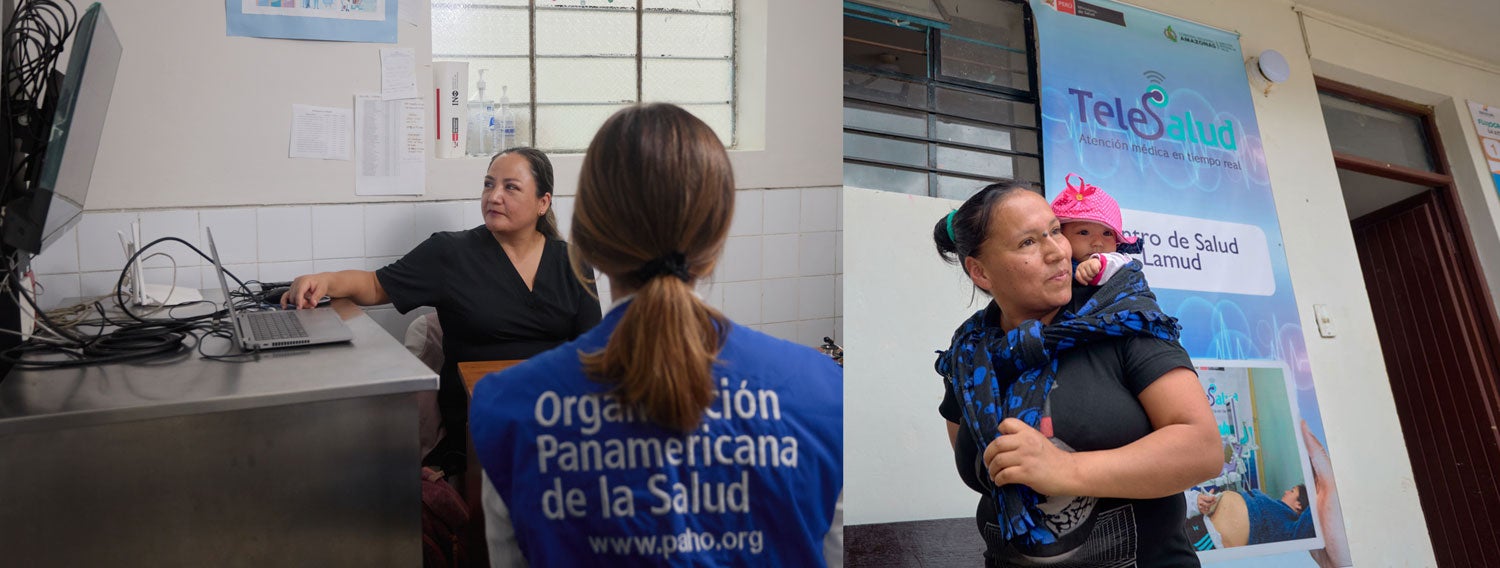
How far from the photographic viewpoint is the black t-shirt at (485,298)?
1.19 m

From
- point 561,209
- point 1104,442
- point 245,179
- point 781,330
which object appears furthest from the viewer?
point 245,179

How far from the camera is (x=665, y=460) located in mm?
653

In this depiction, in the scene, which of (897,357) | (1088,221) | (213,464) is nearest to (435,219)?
(213,464)

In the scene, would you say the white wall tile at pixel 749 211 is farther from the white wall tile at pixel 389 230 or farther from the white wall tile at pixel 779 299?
the white wall tile at pixel 389 230

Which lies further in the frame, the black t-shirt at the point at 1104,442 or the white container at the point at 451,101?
the white container at the point at 451,101

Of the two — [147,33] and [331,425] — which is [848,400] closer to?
[331,425]

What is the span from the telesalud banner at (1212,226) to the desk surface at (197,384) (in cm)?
76

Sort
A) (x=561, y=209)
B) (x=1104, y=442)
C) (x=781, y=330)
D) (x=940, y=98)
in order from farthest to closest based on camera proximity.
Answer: (x=561, y=209) < (x=781, y=330) < (x=940, y=98) < (x=1104, y=442)

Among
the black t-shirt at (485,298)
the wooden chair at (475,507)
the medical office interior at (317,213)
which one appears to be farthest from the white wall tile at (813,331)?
the wooden chair at (475,507)

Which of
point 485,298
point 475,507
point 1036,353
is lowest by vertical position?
point 475,507

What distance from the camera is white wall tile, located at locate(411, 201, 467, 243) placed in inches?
58.3

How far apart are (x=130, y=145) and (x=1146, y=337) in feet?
5.29

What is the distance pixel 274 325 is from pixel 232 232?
339 millimetres

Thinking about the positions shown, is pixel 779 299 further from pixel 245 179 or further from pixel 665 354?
pixel 245 179
